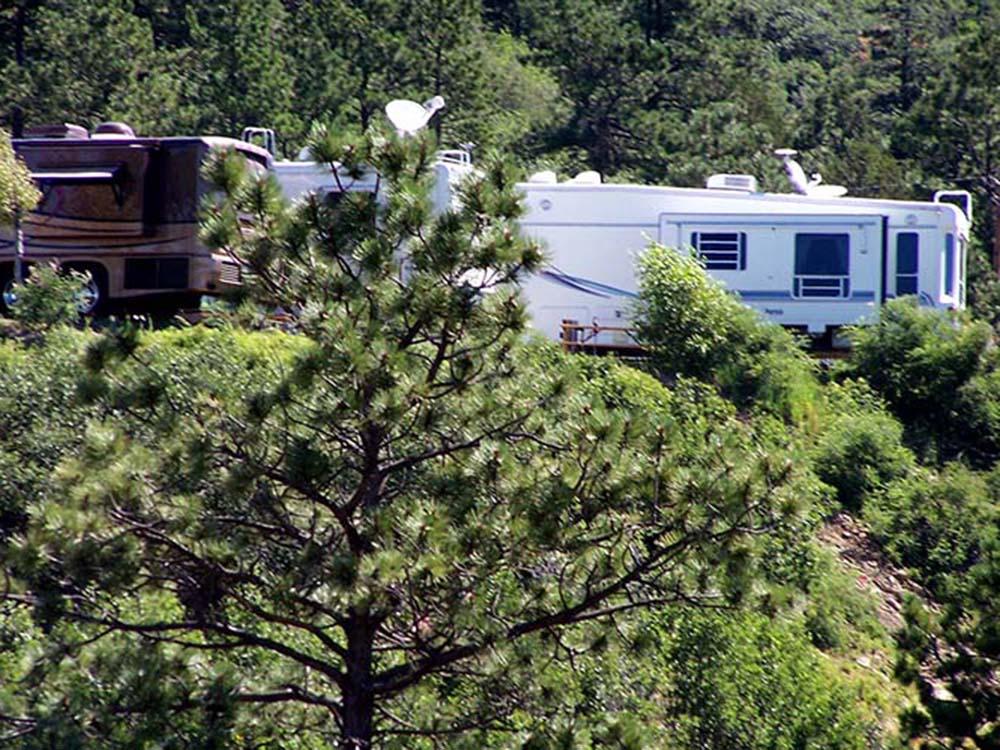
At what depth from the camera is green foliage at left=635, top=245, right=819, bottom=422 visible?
2253cm

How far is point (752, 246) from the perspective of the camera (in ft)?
81.7


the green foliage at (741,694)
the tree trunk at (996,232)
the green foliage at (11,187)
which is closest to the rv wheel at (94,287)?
the green foliage at (11,187)

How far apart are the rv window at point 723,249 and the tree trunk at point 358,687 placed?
584 inches

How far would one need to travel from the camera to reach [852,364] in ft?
81.0

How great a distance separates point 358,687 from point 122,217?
12.2 metres

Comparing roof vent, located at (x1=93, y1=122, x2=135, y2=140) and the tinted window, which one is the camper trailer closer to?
the tinted window

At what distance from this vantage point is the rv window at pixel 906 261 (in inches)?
986

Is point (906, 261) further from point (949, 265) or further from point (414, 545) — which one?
point (414, 545)

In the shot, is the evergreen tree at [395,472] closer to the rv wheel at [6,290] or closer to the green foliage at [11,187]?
the green foliage at [11,187]

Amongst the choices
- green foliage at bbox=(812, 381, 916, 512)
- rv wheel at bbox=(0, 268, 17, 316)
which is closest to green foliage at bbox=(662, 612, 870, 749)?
green foliage at bbox=(812, 381, 916, 512)

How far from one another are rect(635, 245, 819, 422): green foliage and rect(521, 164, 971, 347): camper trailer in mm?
1305

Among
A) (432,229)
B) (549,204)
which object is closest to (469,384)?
(432,229)

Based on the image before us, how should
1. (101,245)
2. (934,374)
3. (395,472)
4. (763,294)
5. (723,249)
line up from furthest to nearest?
1. (763,294)
2. (723,249)
3. (934,374)
4. (101,245)
5. (395,472)

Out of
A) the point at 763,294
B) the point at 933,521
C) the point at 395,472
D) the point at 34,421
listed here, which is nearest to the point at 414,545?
the point at 395,472
